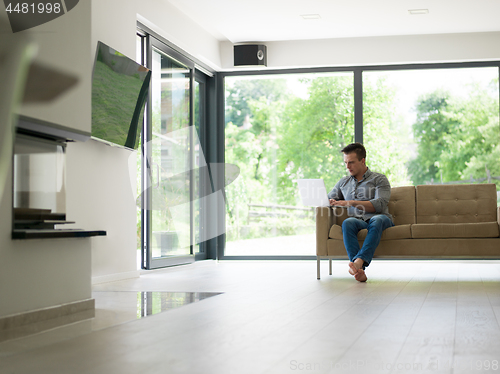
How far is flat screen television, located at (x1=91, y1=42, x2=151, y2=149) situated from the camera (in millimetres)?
4180

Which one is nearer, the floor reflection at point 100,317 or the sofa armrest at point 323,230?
the floor reflection at point 100,317

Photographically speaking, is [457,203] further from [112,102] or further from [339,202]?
[112,102]

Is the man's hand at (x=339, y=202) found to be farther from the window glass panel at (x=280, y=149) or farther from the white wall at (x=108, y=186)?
the window glass panel at (x=280, y=149)

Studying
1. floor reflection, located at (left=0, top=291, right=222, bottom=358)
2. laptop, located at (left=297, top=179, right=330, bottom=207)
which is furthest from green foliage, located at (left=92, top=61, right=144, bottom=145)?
laptop, located at (left=297, top=179, right=330, bottom=207)

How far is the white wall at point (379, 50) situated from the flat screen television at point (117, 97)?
2392 mm

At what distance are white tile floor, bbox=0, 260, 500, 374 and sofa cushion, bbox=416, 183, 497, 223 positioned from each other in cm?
99

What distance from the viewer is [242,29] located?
20.7 feet

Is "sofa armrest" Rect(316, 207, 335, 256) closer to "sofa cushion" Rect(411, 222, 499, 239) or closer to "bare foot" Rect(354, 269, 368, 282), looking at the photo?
"bare foot" Rect(354, 269, 368, 282)

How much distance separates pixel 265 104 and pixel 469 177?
2531 millimetres

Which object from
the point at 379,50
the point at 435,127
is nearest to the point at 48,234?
the point at 379,50

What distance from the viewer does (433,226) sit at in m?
4.30

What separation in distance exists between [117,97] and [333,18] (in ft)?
8.58

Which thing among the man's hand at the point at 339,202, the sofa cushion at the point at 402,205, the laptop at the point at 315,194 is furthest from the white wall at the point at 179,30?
the sofa cushion at the point at 402,205

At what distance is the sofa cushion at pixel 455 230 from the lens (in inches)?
166
